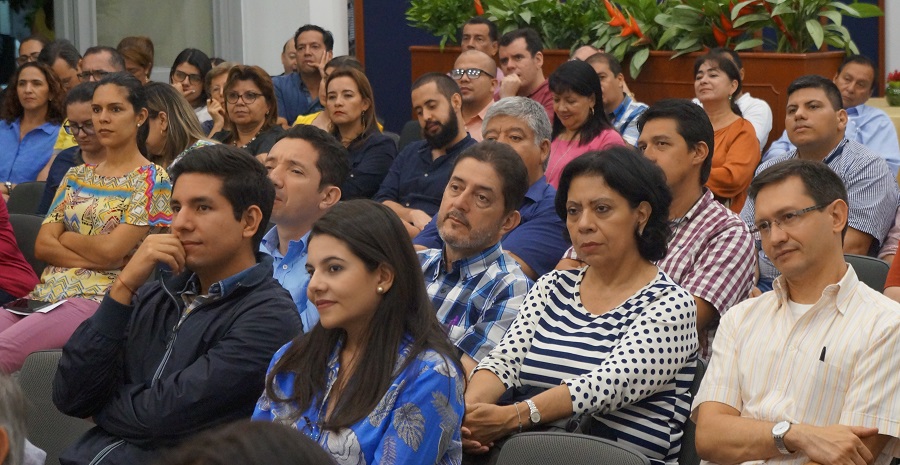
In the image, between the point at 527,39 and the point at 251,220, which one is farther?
the point at 527,39

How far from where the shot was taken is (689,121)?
10.8ft

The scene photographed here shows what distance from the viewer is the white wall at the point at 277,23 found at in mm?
8922

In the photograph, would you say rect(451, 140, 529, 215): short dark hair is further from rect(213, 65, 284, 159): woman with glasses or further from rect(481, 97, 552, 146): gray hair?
rect(213, 65, 284, 159): woman with glasses

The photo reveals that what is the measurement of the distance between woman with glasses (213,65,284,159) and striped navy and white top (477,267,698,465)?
9.19 ft

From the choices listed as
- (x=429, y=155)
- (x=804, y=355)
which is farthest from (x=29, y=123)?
(x=804, y=355)

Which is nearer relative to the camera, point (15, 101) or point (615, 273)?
point (615, 273)

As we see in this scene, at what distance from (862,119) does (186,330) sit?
4.13 metres

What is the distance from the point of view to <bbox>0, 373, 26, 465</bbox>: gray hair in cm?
159

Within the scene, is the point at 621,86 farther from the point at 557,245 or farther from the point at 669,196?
the point at 669,196

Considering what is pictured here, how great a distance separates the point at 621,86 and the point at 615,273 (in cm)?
314

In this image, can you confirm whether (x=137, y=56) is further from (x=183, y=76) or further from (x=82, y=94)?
(x=82, y=94)

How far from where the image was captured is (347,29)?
9312 millimetres

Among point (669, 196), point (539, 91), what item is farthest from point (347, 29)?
point (669, 196)

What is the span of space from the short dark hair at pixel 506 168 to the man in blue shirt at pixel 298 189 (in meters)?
0.52
